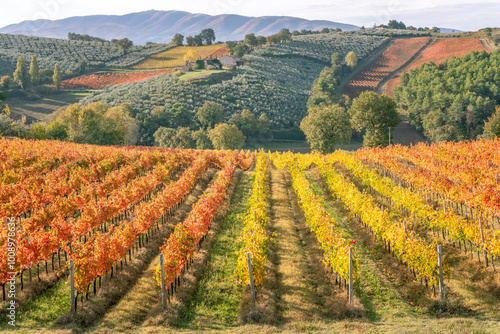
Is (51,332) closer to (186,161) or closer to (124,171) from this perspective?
(124,171)

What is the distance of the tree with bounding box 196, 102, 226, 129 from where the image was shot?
7756 cm

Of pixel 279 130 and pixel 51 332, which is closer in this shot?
pixel 51 332

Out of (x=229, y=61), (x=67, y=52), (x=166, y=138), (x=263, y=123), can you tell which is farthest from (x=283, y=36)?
(x=166, y=138)

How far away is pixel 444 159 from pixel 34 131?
49.2m

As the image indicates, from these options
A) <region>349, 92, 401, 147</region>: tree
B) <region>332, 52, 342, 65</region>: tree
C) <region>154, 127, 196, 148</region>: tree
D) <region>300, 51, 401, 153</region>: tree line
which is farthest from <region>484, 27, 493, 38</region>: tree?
<region>154, 127, 196, 148</region>: tree

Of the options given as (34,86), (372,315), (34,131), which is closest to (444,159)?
(372,315)

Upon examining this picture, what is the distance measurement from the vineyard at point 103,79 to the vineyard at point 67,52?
919 centimetres

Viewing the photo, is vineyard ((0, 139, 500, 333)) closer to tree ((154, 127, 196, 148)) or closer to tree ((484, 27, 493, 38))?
tree ((154, 127, 196, 148))

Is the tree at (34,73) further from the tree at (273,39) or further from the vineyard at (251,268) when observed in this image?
the vineyard at (251,268)

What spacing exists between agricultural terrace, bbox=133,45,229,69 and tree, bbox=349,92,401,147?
7984cm

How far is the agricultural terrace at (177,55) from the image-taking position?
4760 inches

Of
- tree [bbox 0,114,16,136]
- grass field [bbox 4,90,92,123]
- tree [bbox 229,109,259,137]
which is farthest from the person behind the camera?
grass field [bbox 4,90,92,123]

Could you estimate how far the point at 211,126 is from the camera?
77125 millimetres

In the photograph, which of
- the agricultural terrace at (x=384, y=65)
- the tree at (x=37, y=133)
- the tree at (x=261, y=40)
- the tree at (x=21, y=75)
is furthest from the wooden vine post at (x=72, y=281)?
the tree at (x=261, y=40)
